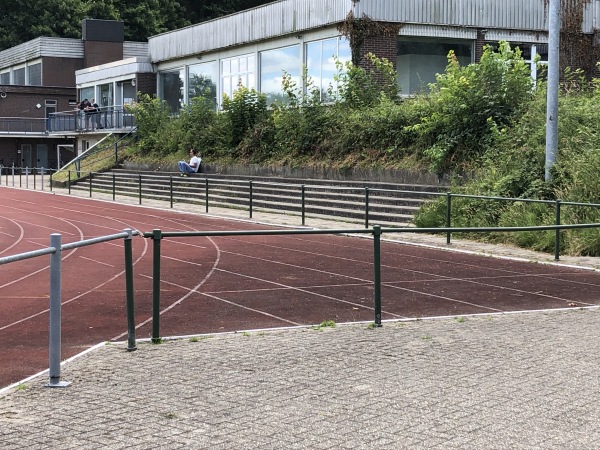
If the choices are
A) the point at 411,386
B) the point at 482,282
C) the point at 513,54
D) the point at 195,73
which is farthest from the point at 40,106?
the point at 411,386

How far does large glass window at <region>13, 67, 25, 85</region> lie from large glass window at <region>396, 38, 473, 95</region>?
46.9 m

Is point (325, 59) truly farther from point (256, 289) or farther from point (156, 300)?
point (156, 300)

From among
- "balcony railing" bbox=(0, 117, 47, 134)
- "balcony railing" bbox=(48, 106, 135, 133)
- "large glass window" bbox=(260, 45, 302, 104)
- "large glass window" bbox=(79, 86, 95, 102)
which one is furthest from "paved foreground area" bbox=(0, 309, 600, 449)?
"balcony railing" bbox=(0, 117, 47, 134)

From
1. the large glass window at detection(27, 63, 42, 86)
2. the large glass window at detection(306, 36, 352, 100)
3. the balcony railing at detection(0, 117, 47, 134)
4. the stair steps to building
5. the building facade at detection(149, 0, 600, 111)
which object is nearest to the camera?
the stair steps to building

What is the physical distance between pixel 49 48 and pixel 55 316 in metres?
65.2

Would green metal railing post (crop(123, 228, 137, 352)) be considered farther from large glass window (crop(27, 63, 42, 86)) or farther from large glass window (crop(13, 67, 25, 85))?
large glass window (crop(13, 67, 25, 85))

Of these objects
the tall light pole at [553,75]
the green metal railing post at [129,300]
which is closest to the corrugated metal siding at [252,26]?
the tall light pole at [553,75]

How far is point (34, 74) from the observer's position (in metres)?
71.3

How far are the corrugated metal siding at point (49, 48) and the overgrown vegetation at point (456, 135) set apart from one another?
3422 cm

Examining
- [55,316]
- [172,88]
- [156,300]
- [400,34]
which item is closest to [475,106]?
[400,34]

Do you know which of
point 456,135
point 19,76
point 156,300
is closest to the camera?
point 156,300

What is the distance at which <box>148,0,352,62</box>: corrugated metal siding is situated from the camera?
115ft

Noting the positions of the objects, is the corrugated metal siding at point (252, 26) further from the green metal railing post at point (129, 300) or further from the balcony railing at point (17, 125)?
the green metal railing post at point (129, 300)

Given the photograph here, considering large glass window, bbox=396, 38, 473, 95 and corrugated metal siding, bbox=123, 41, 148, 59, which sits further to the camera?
corrugated metal siding, bbox=123, 41, 148, 59
